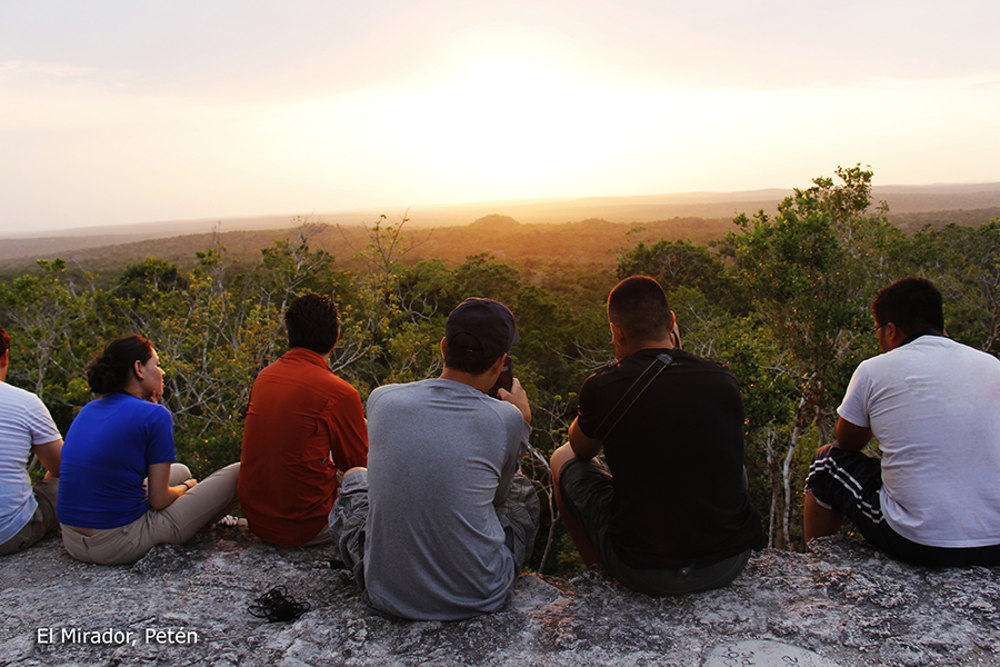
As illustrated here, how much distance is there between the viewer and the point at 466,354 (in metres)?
2.44

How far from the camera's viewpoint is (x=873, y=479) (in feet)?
9.39

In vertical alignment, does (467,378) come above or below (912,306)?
below

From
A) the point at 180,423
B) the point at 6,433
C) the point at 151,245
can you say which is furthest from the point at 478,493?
the point at 151,245

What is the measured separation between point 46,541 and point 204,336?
→ 17.4 ft

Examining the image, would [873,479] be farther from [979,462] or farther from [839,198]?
[839,198]

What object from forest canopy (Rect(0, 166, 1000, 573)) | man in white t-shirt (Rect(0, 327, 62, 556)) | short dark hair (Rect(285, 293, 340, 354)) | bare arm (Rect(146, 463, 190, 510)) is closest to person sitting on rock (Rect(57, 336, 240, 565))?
bare arm (Rect(146, 463, 190, 510))

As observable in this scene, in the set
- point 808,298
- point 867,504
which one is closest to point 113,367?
point 867,504

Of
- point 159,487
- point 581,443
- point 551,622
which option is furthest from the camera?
point 159,487

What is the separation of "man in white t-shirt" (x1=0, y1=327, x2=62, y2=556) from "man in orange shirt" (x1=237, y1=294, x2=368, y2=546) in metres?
1.09

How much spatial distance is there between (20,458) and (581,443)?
2941 millimetres

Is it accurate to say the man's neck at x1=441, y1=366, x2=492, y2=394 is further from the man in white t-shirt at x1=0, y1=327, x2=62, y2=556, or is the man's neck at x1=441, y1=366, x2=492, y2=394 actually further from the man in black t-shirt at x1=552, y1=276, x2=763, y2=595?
the man in white t-shirt at x1=0, y1=327, x2=62, y2=556

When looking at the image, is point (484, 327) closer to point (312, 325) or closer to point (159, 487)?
point (312, 325)

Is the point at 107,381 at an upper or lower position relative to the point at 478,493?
upper

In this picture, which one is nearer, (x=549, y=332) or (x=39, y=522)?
(x=39, y=522)
